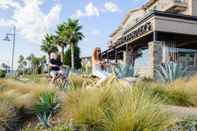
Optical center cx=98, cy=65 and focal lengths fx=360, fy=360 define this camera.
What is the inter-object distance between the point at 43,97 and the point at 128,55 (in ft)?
70.6

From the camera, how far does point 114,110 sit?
5938 millimetres

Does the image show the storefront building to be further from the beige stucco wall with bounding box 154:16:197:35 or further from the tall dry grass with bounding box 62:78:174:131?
the tall dry grass with bounding box 62:78:174:131

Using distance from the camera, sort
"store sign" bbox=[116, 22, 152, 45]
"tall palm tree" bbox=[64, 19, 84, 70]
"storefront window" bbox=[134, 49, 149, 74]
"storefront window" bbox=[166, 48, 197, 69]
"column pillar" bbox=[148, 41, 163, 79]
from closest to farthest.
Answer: "column pillar" bbox=[148, 41, 163, 79] → "storefront window" bbox=[166, 48, 197, 69] → "store sign" bbox=[116, 22, 152, 45] → "storefront window" bbox=[134, 49, 149, 74] → "tall palm tree" bbox=[64, 19, 84, 70]

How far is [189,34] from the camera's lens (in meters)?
Answer: 22.4

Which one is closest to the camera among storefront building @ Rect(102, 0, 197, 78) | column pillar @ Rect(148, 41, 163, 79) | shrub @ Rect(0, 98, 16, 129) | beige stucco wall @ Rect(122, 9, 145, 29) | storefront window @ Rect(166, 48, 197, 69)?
shrub @ Rect(0, 98, 16, 129)

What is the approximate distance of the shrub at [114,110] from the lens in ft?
18.0

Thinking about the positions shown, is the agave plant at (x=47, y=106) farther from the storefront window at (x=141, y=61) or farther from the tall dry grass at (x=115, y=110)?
the storefront window at (x=141, y=61)

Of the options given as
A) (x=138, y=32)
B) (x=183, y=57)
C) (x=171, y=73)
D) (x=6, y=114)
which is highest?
(x=138, y=32)

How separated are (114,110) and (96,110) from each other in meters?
0.45

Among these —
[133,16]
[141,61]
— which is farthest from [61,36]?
[141,61]

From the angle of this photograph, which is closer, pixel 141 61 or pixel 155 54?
pixel 155 54

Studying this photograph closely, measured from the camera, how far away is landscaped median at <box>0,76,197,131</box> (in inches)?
219

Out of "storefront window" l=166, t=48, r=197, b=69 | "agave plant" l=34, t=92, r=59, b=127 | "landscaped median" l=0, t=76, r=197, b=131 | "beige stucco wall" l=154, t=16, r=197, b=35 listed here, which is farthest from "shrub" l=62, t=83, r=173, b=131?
"storefront window" l=166, t=48, r=197, b=69

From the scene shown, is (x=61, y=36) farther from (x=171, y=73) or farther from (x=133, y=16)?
(x=171, y=73)
